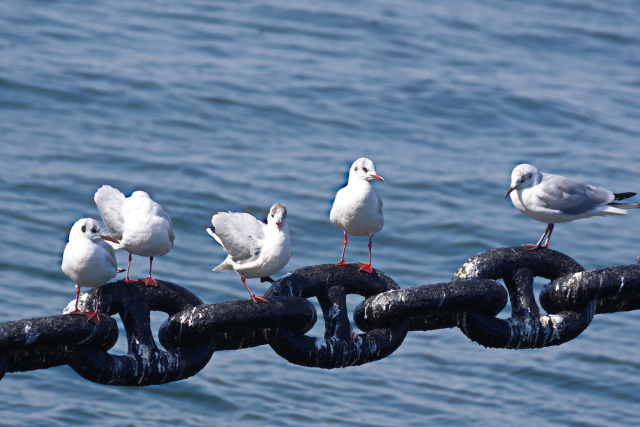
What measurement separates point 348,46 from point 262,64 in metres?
1.91

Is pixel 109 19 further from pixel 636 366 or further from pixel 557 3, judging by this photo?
pixel 636 366

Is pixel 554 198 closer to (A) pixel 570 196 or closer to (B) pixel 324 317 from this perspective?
(A) pixel 570 196

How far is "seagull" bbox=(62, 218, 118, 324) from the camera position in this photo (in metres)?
3.79

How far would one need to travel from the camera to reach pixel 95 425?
317 inches

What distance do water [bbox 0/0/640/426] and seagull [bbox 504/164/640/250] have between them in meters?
3.41

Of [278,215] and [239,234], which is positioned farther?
[239,234]

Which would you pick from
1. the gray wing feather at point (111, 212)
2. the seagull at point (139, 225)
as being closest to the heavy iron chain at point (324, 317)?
the seagull at point (139, 225)

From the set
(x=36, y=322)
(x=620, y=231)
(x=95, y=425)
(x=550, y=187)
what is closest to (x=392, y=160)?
(x=620, y=231)

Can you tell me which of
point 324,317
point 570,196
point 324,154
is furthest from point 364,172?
point 324,154

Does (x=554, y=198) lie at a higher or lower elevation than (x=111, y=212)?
higher

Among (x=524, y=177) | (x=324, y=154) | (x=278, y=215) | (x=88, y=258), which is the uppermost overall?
(x=524, y=177)

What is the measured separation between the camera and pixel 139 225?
4.18 metres

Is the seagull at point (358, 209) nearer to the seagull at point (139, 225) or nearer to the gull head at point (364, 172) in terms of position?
the gull head at point (364, 172)

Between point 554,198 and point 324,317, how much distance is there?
1875 mm
